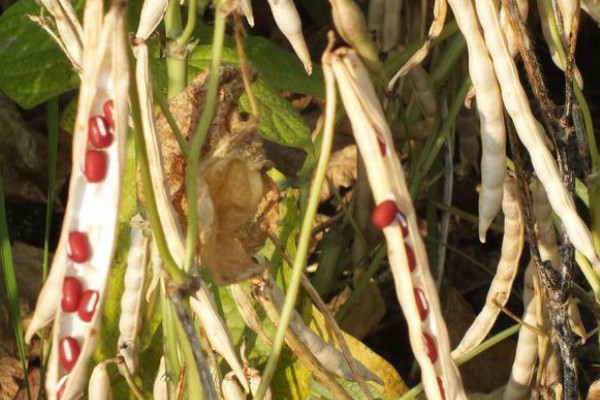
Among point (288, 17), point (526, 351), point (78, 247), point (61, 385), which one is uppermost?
point (288, 17)

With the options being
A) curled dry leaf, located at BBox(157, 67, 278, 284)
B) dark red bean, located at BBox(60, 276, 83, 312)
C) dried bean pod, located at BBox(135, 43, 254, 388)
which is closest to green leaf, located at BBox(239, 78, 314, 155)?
curled dry leaf, located at BBox(157, 67, 278, 284)

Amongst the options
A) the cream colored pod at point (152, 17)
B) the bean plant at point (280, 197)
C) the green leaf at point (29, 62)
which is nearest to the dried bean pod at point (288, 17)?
the bean plant at point (280, 197)

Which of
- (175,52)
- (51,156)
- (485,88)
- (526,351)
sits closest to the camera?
(485,88)

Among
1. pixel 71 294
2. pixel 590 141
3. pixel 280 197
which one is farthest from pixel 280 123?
pixel 71 294

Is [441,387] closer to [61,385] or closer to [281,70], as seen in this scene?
[61,385]

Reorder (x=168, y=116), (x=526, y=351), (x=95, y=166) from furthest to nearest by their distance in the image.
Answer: (x=526, y=351) < (x=168, y=116) < (x=95, y=166)

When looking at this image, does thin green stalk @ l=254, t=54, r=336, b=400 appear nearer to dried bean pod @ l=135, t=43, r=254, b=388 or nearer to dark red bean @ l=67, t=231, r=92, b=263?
dried bean pod @ l=135, t=43, r=254, b=388
